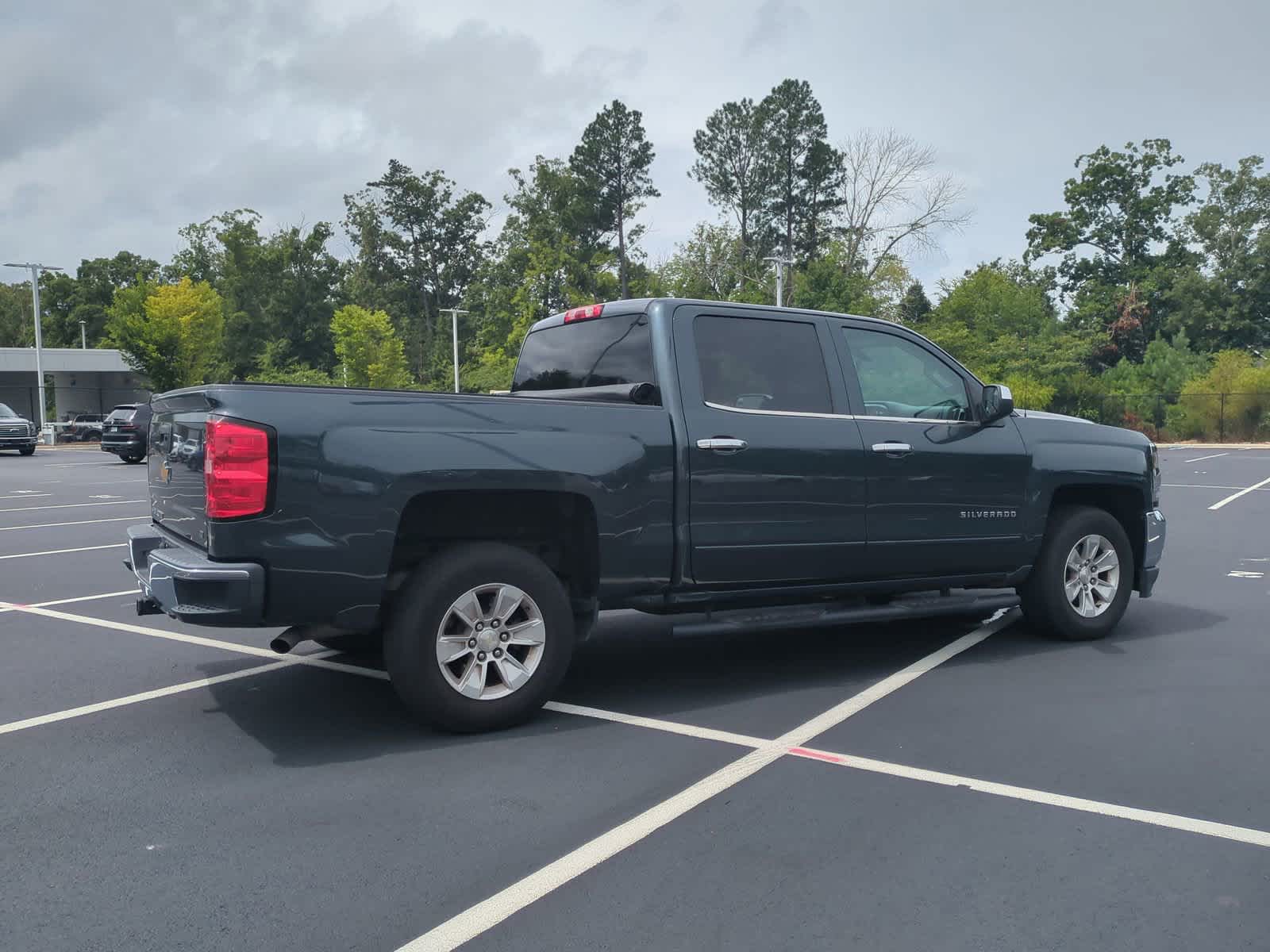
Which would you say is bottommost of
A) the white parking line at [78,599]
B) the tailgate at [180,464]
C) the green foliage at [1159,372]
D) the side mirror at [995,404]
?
the white parking line at [78,599]

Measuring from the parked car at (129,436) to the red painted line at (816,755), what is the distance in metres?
28.0

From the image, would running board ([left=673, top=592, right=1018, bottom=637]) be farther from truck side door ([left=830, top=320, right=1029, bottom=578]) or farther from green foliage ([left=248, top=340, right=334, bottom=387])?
green foliage ([left=248, top=340, right=334, bottom=387])

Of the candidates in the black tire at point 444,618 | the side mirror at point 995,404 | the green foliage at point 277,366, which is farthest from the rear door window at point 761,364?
the green foliage at point 277,366

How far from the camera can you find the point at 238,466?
4.43 metres

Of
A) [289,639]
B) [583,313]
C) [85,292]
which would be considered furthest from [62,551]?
[85,292]

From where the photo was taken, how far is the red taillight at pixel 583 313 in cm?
611

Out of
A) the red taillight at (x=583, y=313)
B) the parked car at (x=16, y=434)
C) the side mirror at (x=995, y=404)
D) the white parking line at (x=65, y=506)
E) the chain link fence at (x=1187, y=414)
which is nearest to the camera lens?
the red taillight at (x=583, y=313)

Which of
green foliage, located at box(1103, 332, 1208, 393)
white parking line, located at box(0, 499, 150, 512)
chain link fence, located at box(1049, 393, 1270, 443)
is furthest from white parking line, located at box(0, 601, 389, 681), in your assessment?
green foliage, located at box(1103, 332, 1208, 393)

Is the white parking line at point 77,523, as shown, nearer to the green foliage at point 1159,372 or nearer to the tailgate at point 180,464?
the tailgate at point 180,464

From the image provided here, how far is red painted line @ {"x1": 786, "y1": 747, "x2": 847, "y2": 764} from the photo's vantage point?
15.0 feet

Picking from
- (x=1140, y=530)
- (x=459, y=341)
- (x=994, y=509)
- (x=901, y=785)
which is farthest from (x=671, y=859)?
(x=459, y=341)

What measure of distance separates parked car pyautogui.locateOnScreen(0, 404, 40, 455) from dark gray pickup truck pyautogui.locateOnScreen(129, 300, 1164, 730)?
114 ft

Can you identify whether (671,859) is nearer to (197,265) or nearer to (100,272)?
(197,265)

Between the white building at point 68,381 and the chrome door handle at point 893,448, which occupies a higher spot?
the white building at point 68,381
